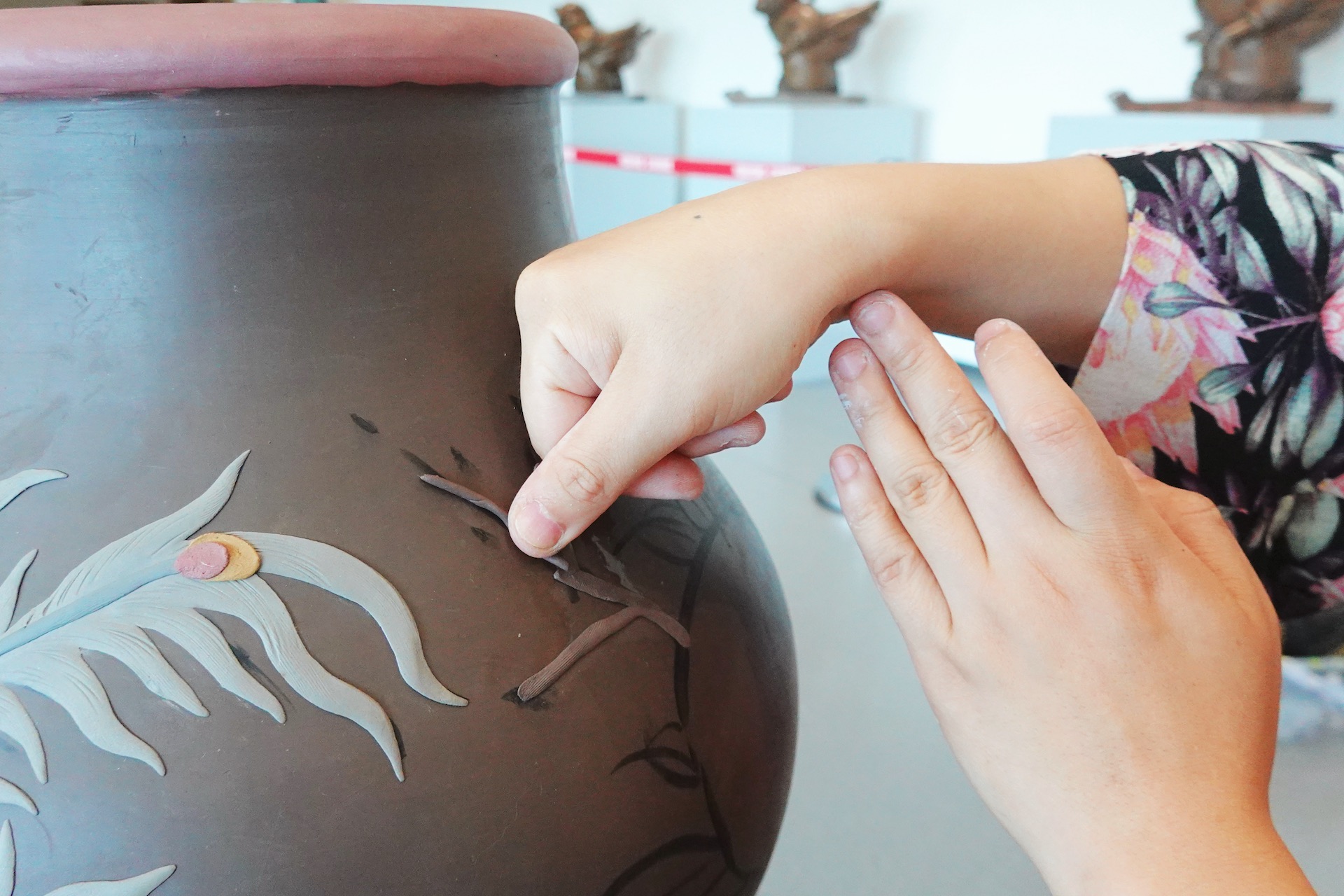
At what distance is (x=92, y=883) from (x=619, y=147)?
398 cm

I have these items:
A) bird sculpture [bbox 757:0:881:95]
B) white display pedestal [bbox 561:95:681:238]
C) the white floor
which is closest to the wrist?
the white floor

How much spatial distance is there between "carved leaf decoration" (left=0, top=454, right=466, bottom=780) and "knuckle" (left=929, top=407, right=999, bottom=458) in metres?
0.30

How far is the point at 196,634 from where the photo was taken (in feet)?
1.68

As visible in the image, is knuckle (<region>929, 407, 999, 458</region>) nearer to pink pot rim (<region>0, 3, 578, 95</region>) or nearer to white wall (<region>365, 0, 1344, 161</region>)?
pink pot rim (<region>0, 3, 578, 95</region>)

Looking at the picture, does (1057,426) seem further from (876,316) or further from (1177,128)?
(1177,128)

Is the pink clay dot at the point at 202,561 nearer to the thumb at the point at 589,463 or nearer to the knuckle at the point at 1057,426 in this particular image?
the thumb at the point at 589,463

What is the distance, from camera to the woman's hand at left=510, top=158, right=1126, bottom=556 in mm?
553

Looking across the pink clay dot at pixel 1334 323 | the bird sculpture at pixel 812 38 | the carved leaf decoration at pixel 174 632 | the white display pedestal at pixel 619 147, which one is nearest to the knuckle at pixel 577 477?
the carved leaf decoration at pixel 174 632

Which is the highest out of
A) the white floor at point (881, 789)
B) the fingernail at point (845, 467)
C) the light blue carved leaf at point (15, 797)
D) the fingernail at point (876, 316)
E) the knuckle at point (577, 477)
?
the fingernail at point (876, 316)

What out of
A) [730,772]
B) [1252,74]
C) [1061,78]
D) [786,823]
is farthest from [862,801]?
[1061,78]

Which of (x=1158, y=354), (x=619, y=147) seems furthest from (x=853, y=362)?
(x=619, y=147)

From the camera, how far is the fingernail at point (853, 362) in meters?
0.63

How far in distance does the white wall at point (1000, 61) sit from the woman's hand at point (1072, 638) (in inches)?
84.7

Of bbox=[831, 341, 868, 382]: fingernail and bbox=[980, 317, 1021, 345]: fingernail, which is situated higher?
bbox=[980, 317, 1021, 345]: fingernail
